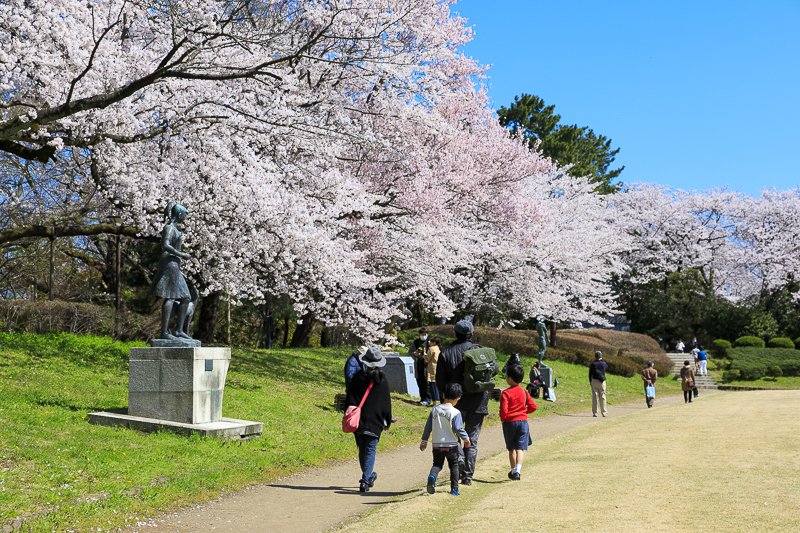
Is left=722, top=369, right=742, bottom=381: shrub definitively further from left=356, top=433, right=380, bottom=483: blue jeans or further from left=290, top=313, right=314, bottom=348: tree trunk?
left=356, top=433, right=380, bottom=483: blue jeans

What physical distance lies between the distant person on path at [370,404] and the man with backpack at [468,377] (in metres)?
0.73

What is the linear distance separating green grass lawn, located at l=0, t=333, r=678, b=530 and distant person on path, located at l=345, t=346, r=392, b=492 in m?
1.71

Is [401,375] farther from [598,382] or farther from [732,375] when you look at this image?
[732,375]

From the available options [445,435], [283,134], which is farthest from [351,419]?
[283,134]

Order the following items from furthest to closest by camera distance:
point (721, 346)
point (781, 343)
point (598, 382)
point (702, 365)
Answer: point (721, 346)
point (781, 343)
point (702, 365)
point (598, 382)

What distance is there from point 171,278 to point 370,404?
505cm

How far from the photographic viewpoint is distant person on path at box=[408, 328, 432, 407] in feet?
67.6

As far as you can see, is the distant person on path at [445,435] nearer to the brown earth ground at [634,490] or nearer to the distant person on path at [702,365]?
the brown earth ground at [634,490]

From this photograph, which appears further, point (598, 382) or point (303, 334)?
point (303, 334)

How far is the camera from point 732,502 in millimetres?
8953

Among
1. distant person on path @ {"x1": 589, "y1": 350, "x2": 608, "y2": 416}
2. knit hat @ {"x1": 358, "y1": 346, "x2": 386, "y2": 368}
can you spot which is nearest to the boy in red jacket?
knit hat @ {"x1": 358, "y1": 346, "x2": 386, "y2": 368}

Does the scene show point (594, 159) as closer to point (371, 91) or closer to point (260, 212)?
point (371, 91)

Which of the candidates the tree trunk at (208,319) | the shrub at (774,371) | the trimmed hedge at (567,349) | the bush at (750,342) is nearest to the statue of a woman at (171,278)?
the tree trunk at (208,319)

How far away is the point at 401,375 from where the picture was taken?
70.6 ft
